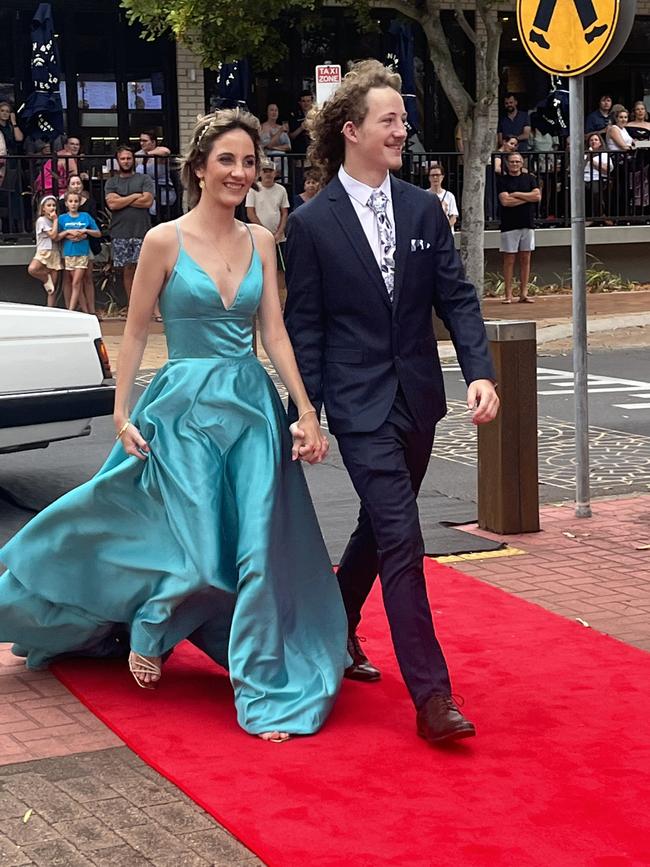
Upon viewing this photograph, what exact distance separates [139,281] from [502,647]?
6.28ft

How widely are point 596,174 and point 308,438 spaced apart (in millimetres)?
19182

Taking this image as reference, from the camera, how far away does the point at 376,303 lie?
495 cm

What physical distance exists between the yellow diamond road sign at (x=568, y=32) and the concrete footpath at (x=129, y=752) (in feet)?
7.72

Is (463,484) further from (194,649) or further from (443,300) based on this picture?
(443,300)

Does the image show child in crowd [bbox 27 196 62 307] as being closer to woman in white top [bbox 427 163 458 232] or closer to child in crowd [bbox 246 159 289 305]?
child in crowd [bbox 246 159 289 305]

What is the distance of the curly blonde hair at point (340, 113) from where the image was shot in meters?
4.97

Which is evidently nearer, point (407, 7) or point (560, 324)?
point (560, 324)

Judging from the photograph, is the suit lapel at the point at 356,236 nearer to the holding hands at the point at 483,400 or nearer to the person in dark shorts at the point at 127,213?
the holding hands at the point at 483,400

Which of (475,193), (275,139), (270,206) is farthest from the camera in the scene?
(275,139)

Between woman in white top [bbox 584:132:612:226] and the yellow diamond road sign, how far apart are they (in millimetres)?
15330

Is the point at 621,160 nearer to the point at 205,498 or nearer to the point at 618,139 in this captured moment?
the point at 618,139

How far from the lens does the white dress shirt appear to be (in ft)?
16.4

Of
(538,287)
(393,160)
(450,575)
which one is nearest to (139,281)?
(393,160)

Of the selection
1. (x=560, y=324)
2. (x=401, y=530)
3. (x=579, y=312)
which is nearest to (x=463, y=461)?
(x=579, y=312)
